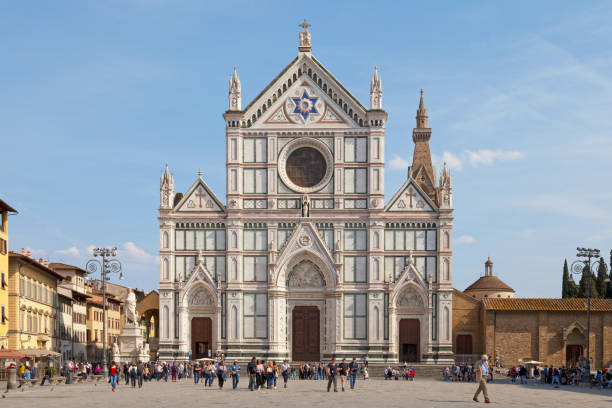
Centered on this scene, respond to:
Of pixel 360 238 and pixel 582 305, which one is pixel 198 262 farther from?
pixel 582 305

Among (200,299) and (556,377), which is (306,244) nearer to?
(200,299)

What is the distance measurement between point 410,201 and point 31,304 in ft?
84.8

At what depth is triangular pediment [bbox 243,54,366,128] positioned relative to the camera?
64.5 meters

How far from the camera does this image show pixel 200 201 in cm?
6450

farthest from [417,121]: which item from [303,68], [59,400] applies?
[59,400]

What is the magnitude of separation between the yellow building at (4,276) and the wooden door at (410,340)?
25.6m

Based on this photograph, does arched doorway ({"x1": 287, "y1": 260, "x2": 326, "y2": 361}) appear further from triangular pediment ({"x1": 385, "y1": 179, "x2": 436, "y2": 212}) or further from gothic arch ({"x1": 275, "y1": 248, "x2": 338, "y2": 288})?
triangular pediment ({"x1": 385, "y1": 179, "x2": 436, "y2": 212})

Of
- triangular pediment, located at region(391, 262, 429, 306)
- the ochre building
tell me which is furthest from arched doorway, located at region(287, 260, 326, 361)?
the ochre building

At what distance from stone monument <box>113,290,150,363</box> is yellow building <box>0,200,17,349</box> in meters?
7.70

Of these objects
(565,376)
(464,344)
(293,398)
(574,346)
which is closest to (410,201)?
(464,344)

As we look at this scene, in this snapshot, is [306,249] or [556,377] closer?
[556,377]

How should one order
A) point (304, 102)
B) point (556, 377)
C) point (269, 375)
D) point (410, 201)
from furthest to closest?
point (304, 102) < point (410, 201) < point (556, 377) < point (269, 375)

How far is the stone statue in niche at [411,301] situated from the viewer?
63500 millimetres

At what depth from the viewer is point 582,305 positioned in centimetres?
6575
